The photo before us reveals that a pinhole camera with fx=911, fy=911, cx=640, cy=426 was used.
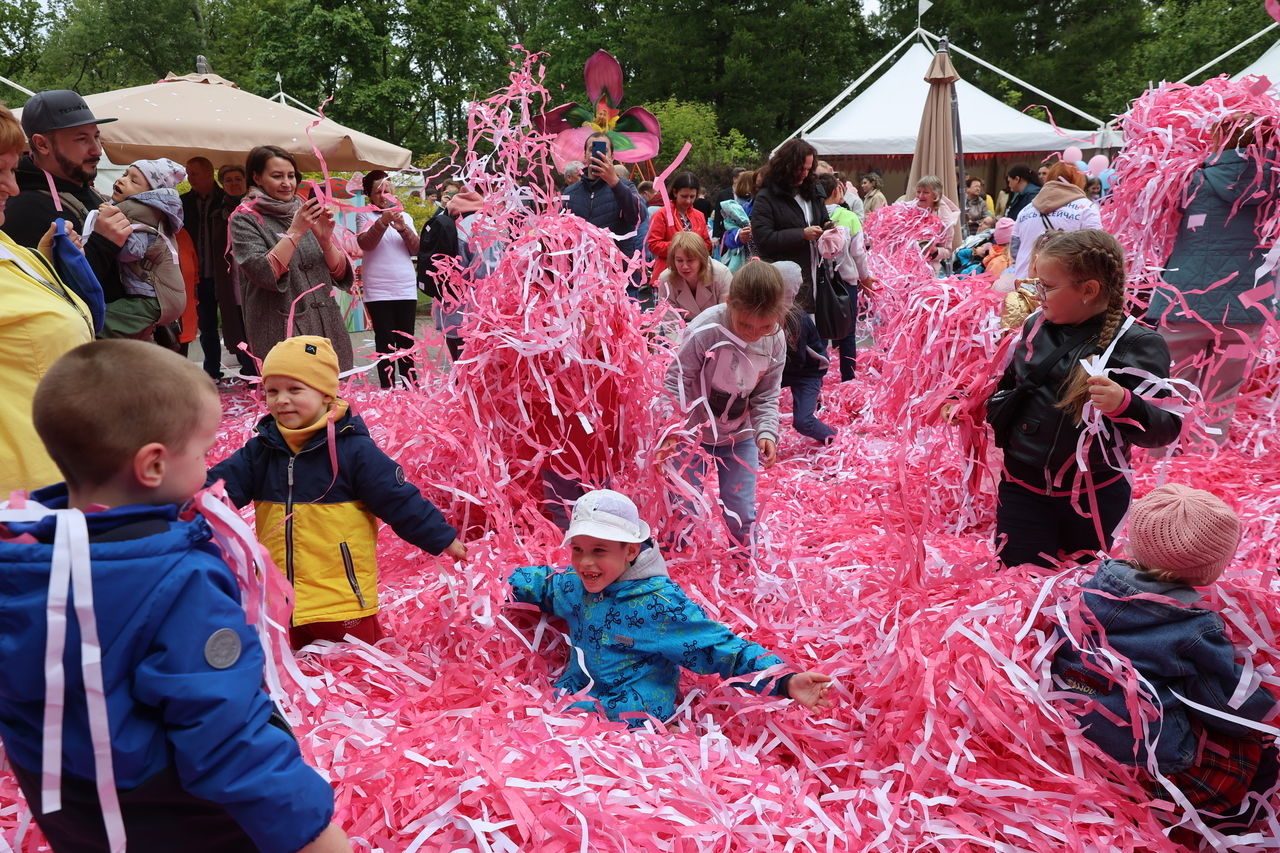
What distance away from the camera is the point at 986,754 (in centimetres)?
221

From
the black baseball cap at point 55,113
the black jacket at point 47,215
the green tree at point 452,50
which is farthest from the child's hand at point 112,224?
the green tree at point 452,50

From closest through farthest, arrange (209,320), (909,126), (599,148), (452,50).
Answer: (599,148) → (209,320) → (909,126) → (452,50)

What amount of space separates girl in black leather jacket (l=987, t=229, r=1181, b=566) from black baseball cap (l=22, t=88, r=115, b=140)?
3.14 meters

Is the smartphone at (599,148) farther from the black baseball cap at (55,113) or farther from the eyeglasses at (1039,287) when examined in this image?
the black baseball cap at (55,113)

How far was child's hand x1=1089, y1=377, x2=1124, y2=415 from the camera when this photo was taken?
2.43 metres

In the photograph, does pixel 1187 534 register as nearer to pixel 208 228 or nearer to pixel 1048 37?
pixel 208 228

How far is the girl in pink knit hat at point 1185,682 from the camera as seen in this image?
2.03 metres

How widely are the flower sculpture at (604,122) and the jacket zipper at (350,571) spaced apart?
3.30 m

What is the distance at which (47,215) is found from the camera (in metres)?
3.34

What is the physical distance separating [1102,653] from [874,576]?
1.01 m

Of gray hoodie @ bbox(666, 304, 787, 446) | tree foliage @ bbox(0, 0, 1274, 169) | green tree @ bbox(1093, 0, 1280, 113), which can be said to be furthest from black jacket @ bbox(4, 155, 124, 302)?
green tree @ bbox(1093, 0, 1280, 113)

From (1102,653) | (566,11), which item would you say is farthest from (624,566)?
(566,11)

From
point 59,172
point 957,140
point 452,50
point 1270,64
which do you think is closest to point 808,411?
point 59,172

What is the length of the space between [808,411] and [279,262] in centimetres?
305
